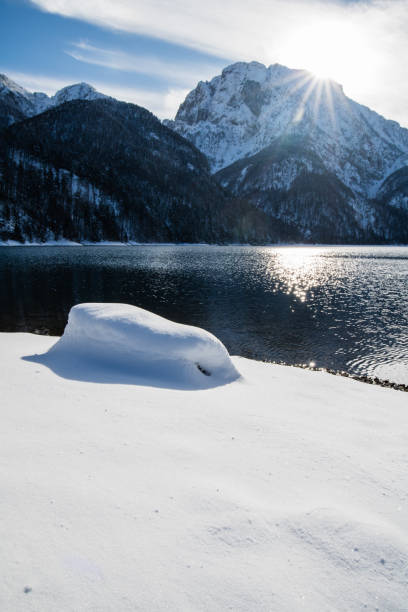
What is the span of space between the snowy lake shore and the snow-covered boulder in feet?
6.76

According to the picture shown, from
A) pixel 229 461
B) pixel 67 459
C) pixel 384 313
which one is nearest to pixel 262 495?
pixel 229 461

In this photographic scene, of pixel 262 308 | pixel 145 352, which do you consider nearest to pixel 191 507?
pixel 145 352

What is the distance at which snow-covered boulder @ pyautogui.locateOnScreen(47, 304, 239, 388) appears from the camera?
10469 millimetres

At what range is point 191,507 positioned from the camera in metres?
4.46

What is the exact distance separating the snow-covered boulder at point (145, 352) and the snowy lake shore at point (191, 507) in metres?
2.06

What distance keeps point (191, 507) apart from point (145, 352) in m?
6.56

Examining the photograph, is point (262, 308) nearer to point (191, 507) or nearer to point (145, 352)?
point (145, 352)

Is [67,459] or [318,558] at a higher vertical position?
[67,459]

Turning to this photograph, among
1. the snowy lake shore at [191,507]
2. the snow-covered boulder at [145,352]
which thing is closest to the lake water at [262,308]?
the snow-covered boulder at [145,352]

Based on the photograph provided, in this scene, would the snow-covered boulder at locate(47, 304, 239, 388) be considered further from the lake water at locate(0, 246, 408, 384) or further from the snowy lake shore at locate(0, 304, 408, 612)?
the lake water at locate(0, 246, 408, 384)

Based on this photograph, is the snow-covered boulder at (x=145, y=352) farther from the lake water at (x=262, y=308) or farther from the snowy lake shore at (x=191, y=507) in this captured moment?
the lake water at (x=262, y=308)

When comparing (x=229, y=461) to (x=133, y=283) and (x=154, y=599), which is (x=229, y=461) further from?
(x=133, y=283)

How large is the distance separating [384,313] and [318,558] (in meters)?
34.6

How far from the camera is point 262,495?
16.2ft
